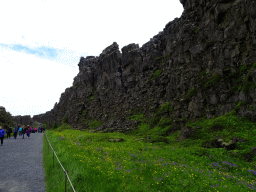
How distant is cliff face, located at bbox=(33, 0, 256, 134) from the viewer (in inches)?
1005

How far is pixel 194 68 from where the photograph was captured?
34000mm

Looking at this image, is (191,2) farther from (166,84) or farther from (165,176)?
(165,176)

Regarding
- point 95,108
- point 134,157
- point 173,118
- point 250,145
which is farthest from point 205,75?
point 95,108

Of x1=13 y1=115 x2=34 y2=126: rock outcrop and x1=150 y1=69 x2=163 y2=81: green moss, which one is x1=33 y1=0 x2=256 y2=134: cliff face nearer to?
x1=150 y1=69 x2=163 y2=81: green moss

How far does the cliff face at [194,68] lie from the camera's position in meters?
25.5

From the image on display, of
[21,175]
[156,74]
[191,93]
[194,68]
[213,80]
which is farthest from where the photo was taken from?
[156,74]

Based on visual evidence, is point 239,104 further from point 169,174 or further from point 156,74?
point 156,74

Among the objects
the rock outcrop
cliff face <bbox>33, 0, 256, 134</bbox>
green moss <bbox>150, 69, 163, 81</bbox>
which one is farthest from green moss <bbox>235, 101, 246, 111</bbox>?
the rock outcrop

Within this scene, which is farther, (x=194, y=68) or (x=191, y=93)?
(x=194, y=68)

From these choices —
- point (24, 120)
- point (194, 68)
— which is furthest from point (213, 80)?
point (24, 120)

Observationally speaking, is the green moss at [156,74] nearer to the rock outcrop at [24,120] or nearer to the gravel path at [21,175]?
the gravel path at [21,175]

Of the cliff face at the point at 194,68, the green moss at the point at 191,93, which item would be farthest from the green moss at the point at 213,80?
the green moss at the point at 191,93

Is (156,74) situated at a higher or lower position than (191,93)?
higher

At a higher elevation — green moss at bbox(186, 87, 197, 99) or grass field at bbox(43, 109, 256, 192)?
green moss at bbox(186, 87, 197, 99)
